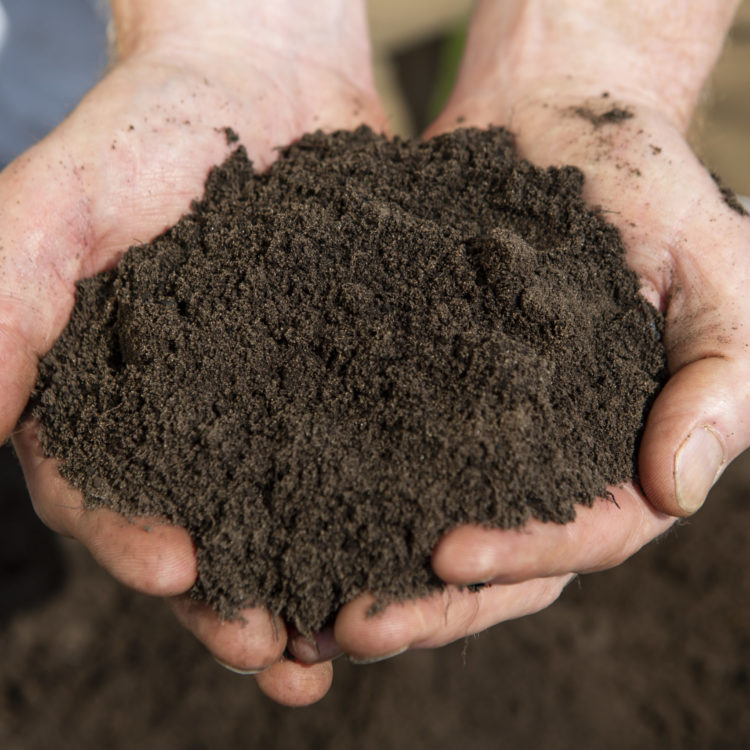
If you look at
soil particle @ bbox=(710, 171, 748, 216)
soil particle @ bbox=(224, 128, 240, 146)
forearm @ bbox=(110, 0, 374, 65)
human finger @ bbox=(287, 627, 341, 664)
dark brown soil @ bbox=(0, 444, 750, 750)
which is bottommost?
dark brown soil @ bbox=(0, 444, 750, 750)

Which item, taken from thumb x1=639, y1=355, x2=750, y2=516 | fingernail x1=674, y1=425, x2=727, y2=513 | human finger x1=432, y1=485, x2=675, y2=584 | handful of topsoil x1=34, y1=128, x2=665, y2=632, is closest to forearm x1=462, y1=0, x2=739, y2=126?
handful of topsoil x1=34, y1=128, x2=665, y2=632

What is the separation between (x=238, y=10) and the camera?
8.04ft

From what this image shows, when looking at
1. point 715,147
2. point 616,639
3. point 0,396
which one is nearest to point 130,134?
point 0,396

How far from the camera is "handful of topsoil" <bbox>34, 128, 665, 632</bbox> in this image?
143 centimetres

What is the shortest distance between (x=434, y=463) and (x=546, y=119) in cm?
132

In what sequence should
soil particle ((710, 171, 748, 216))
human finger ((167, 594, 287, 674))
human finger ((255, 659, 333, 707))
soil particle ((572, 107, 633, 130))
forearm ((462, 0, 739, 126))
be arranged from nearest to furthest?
human finger ((167, 594, 287, 674))
human finger ((255, 659, 333, 707))
soil particle ((710, 171, 748, 216))
soil particle ((572, 107, 633, 130))
forearm ((462, 0, 739, 126))

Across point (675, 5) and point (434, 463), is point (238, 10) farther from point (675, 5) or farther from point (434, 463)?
point (434, 463)

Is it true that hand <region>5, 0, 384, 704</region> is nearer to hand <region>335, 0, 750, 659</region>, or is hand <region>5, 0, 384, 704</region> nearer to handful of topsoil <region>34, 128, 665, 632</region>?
handful of topsoil <region>34, 128, 665, 632</region>

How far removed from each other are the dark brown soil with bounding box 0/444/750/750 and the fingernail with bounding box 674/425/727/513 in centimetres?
133

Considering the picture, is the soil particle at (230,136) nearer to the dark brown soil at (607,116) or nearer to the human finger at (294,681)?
the dark brown soil at (607,116)

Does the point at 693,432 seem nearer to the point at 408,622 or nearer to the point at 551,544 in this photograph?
the point at 551,544

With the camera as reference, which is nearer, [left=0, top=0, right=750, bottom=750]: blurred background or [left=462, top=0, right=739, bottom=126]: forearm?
[left=462, top=0, right=739, bottom=126]: forearm

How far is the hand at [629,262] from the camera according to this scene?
141 centimetres

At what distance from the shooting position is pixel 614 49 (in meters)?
2.35
